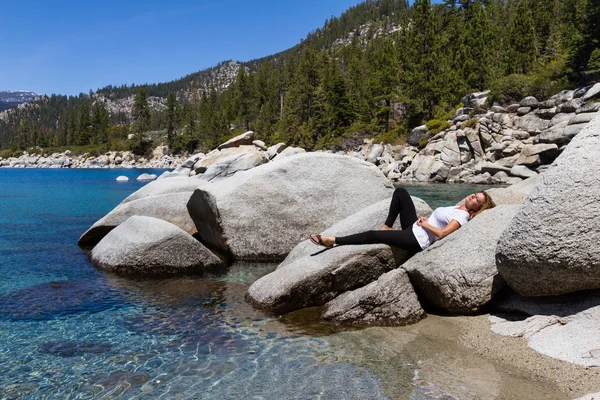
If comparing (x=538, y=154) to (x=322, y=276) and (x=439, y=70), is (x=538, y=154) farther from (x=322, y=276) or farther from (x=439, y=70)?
(x=322, y=276)

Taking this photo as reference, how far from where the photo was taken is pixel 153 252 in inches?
423

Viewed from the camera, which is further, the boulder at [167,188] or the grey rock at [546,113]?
the grey rock at [546,113]

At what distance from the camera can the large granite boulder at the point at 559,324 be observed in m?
5.55

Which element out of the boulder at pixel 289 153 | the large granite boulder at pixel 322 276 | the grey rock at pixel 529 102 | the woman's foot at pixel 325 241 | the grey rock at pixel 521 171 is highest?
the grey rock at pixel 529 102

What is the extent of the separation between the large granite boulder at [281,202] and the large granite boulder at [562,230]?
6383mm

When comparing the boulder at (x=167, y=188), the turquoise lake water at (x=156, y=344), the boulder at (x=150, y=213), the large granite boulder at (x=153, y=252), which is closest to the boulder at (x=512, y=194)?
the turquoise lake water at (x=156, y=344)

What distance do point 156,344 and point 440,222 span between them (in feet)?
18.0

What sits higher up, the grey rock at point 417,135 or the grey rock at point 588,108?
the grey rock at point 588,108

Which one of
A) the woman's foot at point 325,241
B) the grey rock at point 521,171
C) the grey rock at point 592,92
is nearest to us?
the woman's foot at point 325,241

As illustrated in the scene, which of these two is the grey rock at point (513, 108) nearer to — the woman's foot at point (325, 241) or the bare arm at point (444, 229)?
the bare arm at point (444, 229)

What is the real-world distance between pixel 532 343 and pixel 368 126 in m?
61.5

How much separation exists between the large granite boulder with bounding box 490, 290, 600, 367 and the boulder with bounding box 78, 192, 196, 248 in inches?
396

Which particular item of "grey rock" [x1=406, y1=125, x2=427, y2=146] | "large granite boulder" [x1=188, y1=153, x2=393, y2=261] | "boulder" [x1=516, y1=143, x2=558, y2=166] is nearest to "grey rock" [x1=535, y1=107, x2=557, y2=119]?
"boulder" [x1=516, y1=143, x2=558, y2=166]

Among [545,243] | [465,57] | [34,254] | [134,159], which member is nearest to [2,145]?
[134,159]
